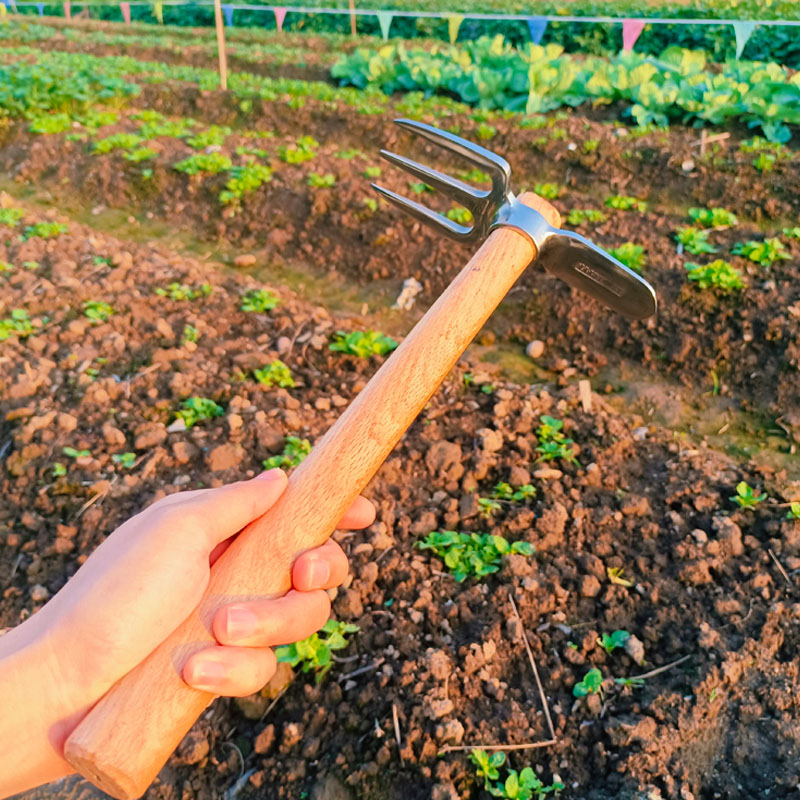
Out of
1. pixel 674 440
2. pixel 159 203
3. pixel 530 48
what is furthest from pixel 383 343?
pixel 530 48

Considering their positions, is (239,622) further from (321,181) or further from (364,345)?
(321,181)

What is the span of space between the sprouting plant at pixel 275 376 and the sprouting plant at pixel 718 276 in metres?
2.23

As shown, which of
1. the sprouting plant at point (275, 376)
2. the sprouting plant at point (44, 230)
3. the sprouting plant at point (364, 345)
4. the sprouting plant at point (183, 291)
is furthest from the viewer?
the sprouting plant at point (44, 230)

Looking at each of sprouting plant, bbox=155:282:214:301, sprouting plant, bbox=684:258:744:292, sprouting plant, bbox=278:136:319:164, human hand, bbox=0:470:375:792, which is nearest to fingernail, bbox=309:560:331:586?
human hand, bbox=0:470:375:792

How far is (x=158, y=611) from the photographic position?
56.7 inches

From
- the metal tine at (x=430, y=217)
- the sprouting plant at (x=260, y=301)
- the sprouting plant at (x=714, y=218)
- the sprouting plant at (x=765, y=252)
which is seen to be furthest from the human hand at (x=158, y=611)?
the sprouting plant at (x=714, y=218)

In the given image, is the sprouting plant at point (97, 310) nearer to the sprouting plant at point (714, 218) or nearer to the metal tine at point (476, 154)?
the metal tine at point (476, 154)

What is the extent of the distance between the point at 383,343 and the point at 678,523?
1671 millimetres

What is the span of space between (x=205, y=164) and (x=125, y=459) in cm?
348

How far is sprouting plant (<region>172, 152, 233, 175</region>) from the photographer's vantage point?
18.4ft

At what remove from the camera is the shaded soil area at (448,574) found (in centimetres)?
197

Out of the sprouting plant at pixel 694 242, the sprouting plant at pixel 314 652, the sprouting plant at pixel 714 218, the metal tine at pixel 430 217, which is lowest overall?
the sprouting plant at pixel 314 652

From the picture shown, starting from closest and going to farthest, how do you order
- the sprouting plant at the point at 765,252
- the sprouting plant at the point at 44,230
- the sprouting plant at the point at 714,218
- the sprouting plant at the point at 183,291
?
the sprouting plant at the point at 765,252, the sprouting plant at the point at 183,291, the sprouting plant at the point at 714,218, the sprouting plant at the point at 44,230

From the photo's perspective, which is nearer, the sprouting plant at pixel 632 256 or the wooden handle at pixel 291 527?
the wooden handle at pixel 291 527
